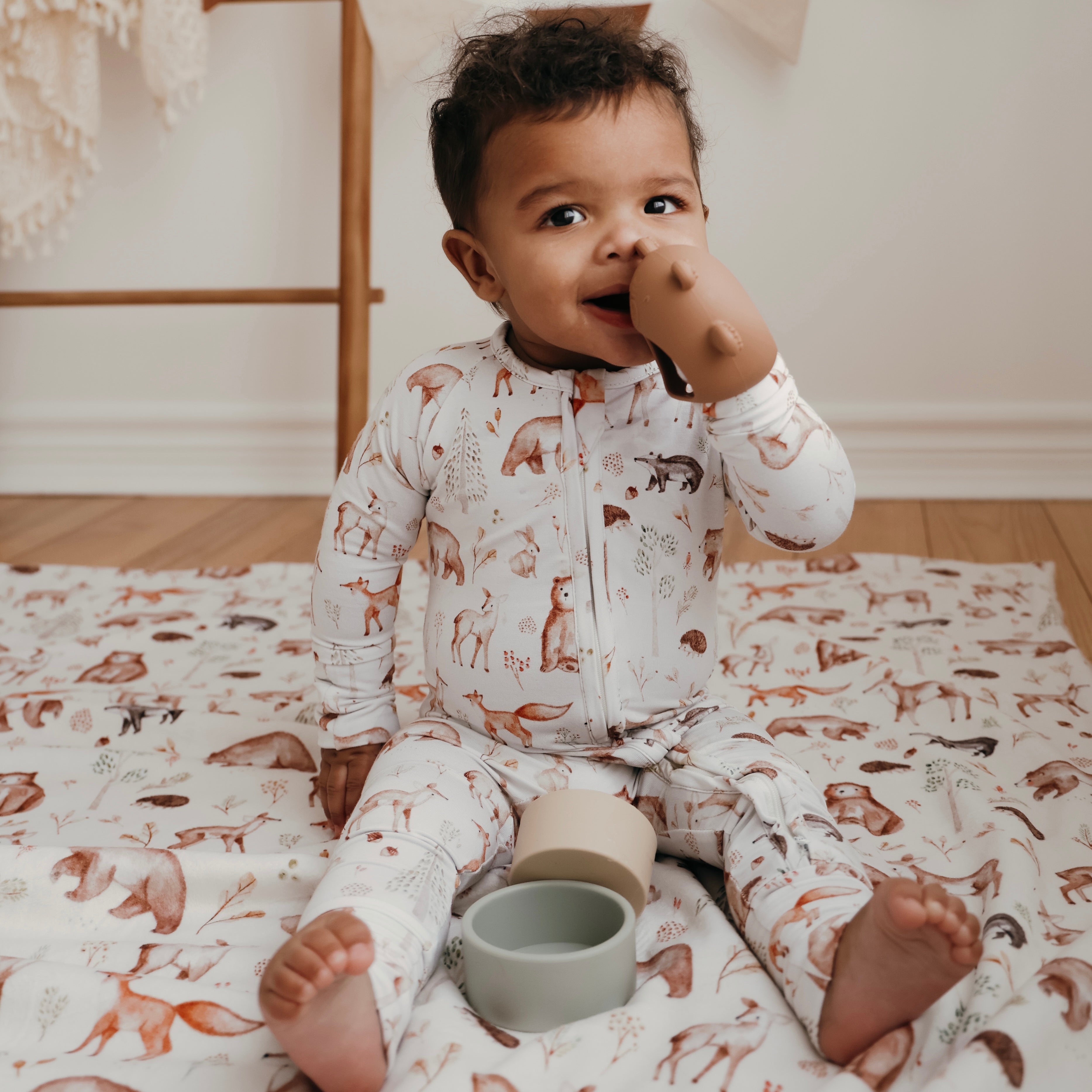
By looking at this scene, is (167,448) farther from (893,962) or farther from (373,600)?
(893,962)

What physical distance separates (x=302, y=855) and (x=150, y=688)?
399 millimetres

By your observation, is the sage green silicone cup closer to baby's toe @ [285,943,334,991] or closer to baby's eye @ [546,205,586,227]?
baby's toe @ [285,943,334,991]

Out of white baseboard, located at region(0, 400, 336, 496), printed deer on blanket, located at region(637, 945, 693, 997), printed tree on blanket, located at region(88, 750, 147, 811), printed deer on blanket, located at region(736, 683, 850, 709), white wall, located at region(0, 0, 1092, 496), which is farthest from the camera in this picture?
white baseboard, located at region(0, 400, 336, 496)

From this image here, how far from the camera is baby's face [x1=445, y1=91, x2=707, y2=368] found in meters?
0.63

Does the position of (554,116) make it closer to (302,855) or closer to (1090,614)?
(302,855)

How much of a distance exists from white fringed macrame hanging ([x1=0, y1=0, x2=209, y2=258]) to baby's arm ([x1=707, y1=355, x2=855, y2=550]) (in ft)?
3.92

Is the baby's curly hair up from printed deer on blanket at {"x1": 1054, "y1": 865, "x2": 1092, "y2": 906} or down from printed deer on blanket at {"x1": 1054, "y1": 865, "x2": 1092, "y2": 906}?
up

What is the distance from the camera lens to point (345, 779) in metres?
0.74

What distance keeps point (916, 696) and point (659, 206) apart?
48cm

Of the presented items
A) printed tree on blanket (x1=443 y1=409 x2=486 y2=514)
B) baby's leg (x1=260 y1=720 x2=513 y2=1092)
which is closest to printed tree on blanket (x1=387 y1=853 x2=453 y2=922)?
baby's leg (x1=260 y1=720 x2=513 y2=1092)

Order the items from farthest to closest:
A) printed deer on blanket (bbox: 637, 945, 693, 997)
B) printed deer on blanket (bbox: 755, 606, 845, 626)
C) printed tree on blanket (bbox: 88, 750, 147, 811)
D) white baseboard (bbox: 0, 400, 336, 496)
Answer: white baseboard (bbox: 0, 400, 336, 496)
printed deer on blanket (bbox: 755, 606, 845, 626)
printed tree on blanket (bbox: 88, 750, 147, 811)
printed deer on blanket (bbox: 637, 945, 693, 997)

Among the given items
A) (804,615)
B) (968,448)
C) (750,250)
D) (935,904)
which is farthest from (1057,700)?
(750,250)

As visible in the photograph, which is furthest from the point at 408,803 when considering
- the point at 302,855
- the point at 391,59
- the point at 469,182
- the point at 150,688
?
the point at 391,59

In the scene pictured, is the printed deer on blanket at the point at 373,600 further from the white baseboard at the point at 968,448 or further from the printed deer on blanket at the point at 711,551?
the white baseboard at the point at 968,448
